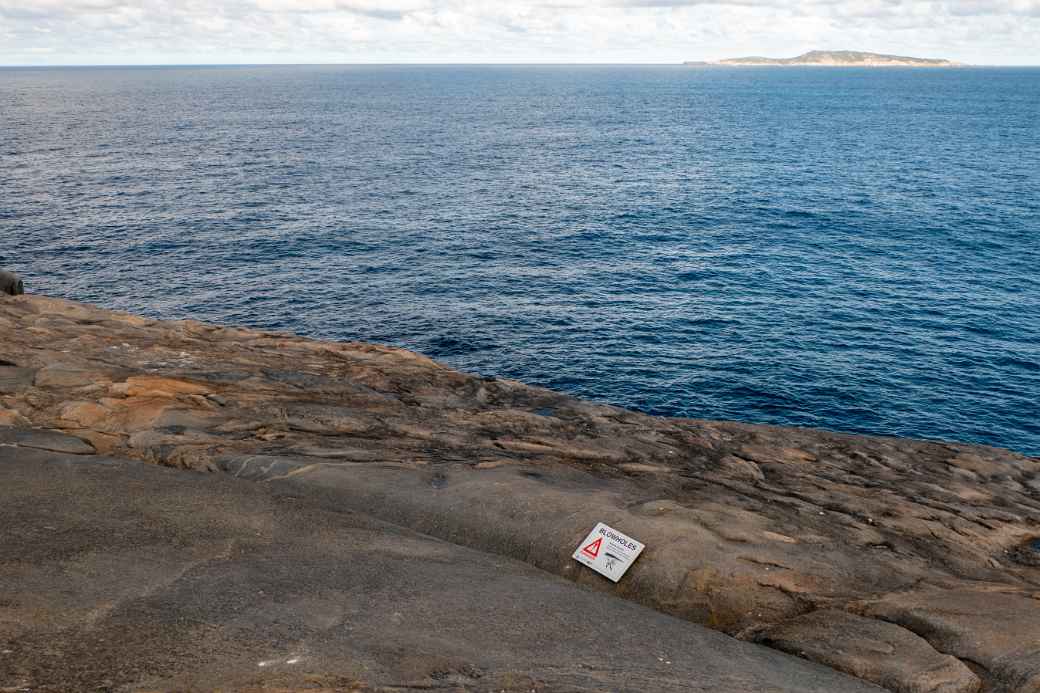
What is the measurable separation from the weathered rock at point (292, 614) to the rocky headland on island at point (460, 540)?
0.21ft

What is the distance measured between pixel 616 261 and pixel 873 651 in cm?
5929

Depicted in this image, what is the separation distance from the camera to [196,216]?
285 ft

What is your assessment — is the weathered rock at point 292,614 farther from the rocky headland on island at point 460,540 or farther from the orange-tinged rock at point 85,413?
the orange-tinged rock at point 85,413

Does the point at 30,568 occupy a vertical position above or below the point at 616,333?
above

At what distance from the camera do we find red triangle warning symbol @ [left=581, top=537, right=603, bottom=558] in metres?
Result: 19.7

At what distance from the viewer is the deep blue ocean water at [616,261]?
50812 millimetres

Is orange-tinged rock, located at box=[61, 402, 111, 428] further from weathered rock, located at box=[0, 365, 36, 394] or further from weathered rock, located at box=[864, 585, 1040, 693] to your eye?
weathered rock, located at box=[864, 585, 1040, 693]

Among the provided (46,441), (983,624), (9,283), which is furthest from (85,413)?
(983,624)

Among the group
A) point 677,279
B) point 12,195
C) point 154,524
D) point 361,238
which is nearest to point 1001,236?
point 677,279

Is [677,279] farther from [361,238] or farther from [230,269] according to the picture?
[230,269]

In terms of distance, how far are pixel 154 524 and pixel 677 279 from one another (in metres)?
56.0

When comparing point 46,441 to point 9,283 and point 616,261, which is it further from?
point 616,261

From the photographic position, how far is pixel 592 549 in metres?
19.8

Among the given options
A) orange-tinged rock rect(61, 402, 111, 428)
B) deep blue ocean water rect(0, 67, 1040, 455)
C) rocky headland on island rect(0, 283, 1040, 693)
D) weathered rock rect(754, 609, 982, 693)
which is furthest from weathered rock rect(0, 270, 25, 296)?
weathered rock rect(754, 609, 982, 693)
